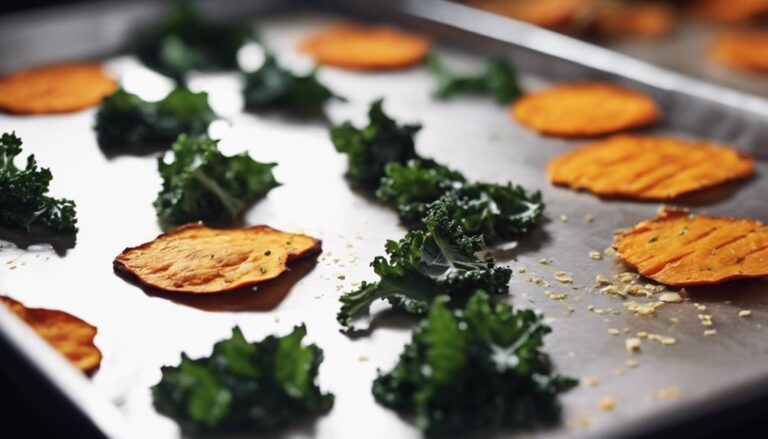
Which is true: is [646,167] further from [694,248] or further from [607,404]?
[607,404]

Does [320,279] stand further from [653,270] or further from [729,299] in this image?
[729,299]

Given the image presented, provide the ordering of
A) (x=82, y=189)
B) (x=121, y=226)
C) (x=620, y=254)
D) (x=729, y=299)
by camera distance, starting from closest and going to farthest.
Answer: (x=729, y=299) < (x=620, y=254) < (x=121, y=226) < (x=82, y=189)

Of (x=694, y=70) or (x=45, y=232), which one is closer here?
(x=45, y=232)

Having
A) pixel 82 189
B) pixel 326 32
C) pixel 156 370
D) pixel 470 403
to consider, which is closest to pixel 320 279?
pixel 156 370

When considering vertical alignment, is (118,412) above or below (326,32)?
below

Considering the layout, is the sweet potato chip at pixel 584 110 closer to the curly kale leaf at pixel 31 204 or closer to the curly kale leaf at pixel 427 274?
the curly kale leaf at pixel 427 274

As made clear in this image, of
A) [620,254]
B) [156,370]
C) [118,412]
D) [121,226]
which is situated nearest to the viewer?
[118,412]

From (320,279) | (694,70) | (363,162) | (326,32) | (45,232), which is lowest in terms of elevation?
(45,232)
